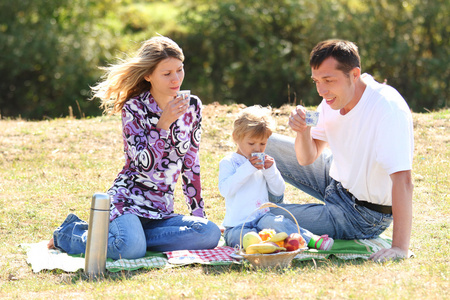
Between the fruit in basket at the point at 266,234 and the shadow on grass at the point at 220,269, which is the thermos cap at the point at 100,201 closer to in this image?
the shadow on grass at the point at 220,269

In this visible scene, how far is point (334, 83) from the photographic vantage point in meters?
4.94

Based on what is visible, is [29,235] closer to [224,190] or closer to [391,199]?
[224,190]

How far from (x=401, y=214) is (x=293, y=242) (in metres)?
0.82

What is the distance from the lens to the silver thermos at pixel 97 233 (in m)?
4.52

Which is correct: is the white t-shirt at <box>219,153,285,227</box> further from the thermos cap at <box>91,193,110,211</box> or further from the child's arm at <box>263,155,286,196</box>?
the thermos cap at <box>91,193,110,211</box>

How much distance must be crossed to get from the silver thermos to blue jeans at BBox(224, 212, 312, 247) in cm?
118

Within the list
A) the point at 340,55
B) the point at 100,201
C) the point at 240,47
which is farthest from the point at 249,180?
the point at 240,47

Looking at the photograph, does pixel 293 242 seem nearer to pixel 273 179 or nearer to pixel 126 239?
pixel 273 179

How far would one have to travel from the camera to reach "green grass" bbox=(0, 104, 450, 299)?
4.02 metres

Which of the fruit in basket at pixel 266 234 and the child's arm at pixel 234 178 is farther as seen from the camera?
the child's arm at pixel 234 178

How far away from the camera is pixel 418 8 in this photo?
688 inches

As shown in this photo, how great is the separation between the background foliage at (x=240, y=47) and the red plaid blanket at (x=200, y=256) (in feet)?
40.7

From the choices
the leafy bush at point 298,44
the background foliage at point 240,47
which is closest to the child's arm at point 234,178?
the background foliage at point 240,47

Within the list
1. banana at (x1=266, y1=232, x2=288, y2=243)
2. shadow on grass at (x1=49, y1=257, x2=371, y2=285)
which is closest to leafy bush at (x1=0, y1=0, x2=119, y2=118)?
shadow on grass at (x1=49, y1=257, x2=371, y2=285)
